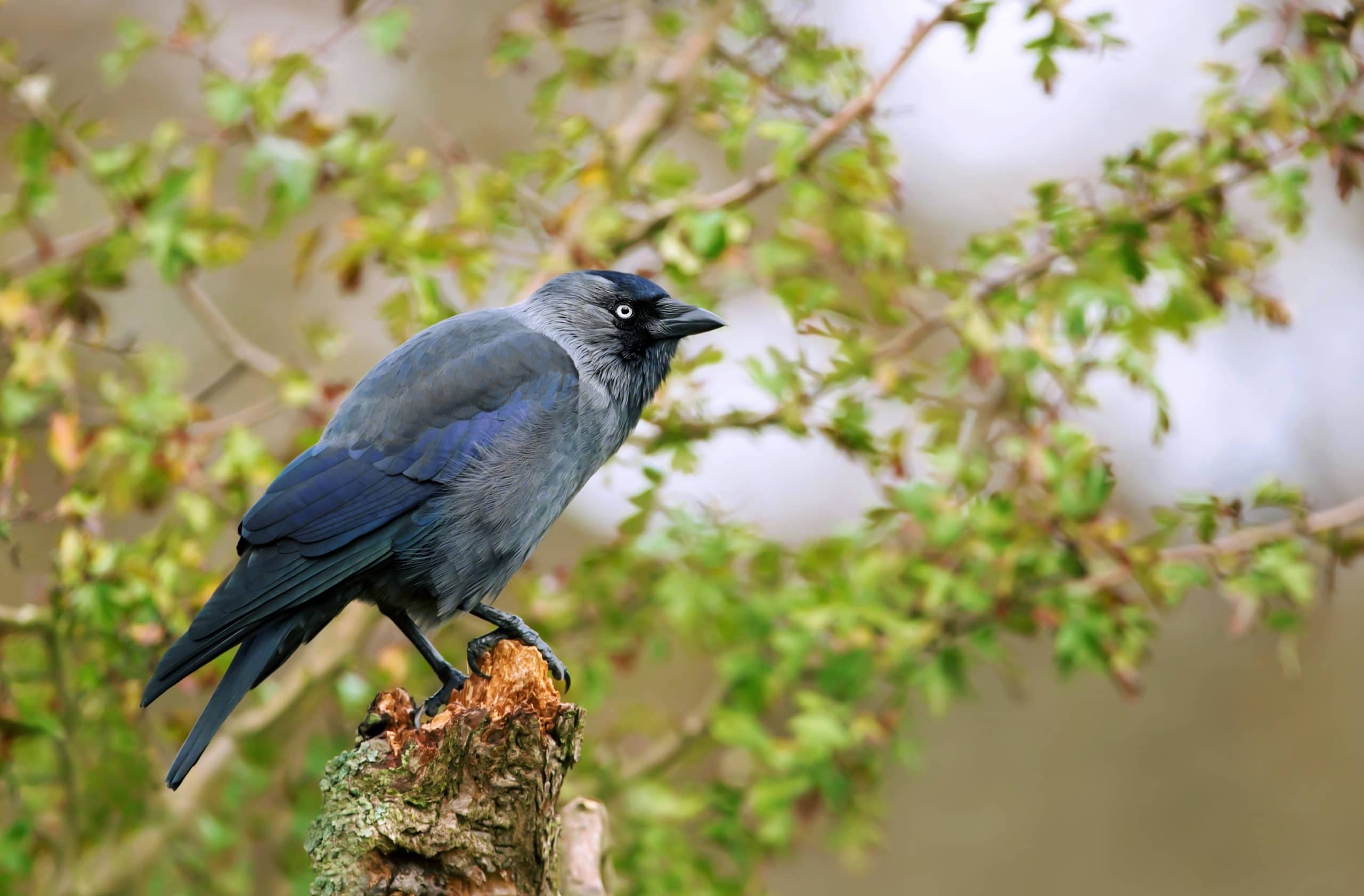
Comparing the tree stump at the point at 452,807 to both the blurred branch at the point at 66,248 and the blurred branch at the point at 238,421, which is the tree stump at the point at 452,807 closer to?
the blurred branch at the point at 238,421

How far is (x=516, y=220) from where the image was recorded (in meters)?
4.72

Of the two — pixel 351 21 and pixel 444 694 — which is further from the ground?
pixel 351 21

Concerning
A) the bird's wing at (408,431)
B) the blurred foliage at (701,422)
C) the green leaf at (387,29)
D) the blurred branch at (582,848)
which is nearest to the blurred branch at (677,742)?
the blurred foliage at (701,422)

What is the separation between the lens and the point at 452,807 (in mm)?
2600

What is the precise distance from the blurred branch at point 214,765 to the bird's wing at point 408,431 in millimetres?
→ 1263

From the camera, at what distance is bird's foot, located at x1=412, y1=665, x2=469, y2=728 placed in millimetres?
3244

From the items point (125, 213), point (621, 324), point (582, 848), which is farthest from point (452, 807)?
point (125, 213)

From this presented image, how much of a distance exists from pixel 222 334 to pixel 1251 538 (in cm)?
368

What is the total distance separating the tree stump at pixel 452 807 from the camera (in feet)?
8.28

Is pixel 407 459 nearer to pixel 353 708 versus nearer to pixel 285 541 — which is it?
pixel 285 541

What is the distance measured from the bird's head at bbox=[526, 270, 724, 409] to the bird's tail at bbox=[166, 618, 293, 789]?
48.0 inches

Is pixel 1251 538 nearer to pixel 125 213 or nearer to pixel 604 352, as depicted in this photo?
pixel 604 352

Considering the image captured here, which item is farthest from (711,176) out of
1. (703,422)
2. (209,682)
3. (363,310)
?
(209,682)

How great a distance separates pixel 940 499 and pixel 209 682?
258cm
